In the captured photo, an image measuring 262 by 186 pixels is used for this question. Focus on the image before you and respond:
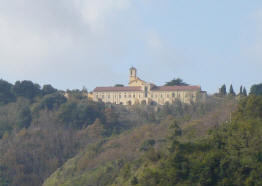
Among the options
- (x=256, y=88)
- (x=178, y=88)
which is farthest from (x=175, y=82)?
(x=256, y=88)

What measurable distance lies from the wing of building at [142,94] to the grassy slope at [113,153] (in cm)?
1454

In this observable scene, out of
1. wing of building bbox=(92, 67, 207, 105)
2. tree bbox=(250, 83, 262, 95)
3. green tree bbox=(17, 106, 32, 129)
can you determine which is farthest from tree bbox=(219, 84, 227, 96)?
green tree bbox=(17, 106, 32, 129)

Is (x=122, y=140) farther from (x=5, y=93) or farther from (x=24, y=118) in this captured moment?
(x=5, y=93)

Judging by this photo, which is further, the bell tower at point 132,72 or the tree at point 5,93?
the bell tower at point 132,72

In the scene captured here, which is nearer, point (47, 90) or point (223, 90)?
point (223, 90)

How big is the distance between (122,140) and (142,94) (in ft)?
70.1

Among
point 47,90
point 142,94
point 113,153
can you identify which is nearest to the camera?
point 113,153

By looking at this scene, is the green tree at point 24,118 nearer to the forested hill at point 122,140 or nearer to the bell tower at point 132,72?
the forested hill at point 122,140

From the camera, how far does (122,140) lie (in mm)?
57469

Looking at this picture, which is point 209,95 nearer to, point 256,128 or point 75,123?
point 75,123

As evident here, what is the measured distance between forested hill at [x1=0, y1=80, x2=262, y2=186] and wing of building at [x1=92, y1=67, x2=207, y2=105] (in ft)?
8.25

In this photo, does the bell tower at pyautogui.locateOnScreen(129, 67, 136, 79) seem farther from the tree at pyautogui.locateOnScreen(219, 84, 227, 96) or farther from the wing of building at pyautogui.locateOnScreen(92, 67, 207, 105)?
the tree at pyautogui.locateOnScreen(219, 84, 227, 96)

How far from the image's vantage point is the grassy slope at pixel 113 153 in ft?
160

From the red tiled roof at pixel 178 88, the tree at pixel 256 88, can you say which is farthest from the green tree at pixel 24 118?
the tree at pixel 256 88
